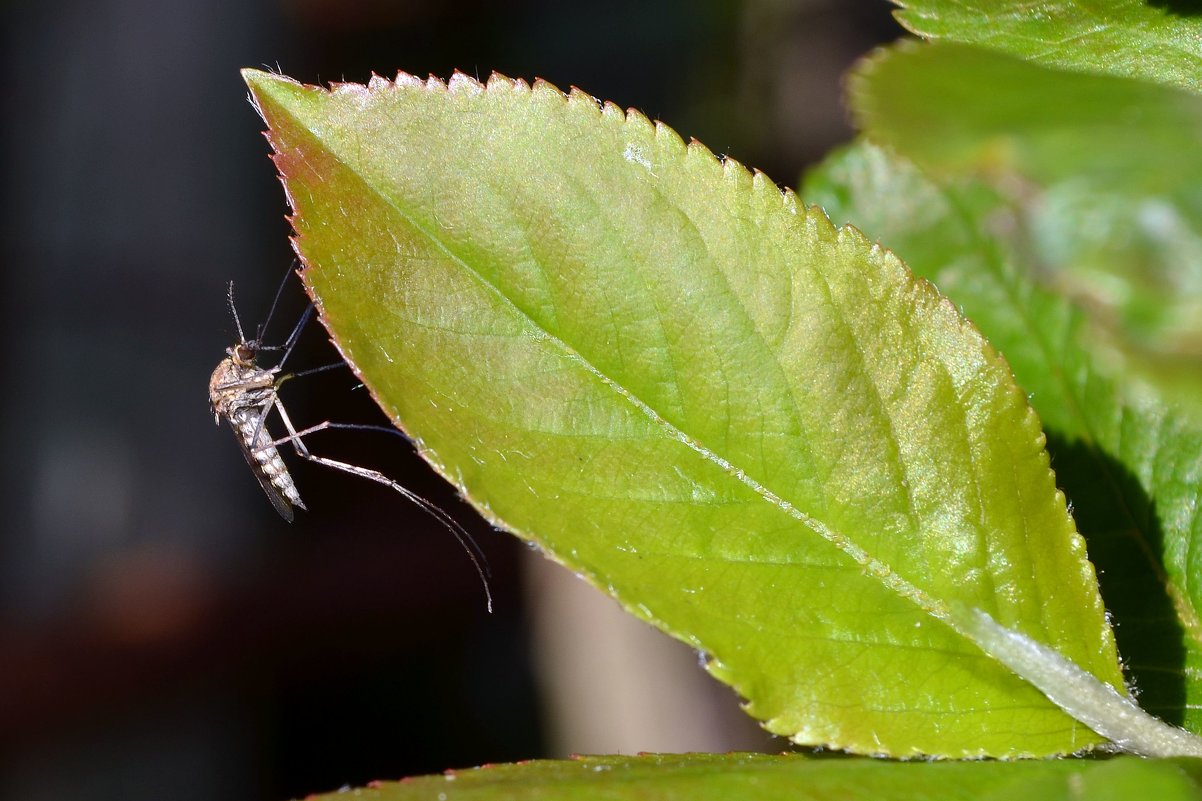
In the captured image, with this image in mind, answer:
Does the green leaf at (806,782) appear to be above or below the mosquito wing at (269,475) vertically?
above

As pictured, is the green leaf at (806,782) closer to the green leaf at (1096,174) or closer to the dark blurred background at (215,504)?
the green leaf at (1096,174)

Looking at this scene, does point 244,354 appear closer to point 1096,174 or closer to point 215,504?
point 215,504

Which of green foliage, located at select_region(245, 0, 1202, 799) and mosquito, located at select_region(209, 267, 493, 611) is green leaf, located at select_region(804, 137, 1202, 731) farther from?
mosquito, located at select_region(209, 267, 493, 611)

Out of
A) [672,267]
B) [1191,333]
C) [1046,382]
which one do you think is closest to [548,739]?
[1046,382]

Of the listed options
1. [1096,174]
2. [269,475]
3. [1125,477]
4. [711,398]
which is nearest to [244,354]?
[269,475]

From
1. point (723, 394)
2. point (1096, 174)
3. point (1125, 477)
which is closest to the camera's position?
point (1096, 174)

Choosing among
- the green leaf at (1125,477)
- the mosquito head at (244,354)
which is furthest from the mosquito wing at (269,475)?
the green leaf at (1125,477)
